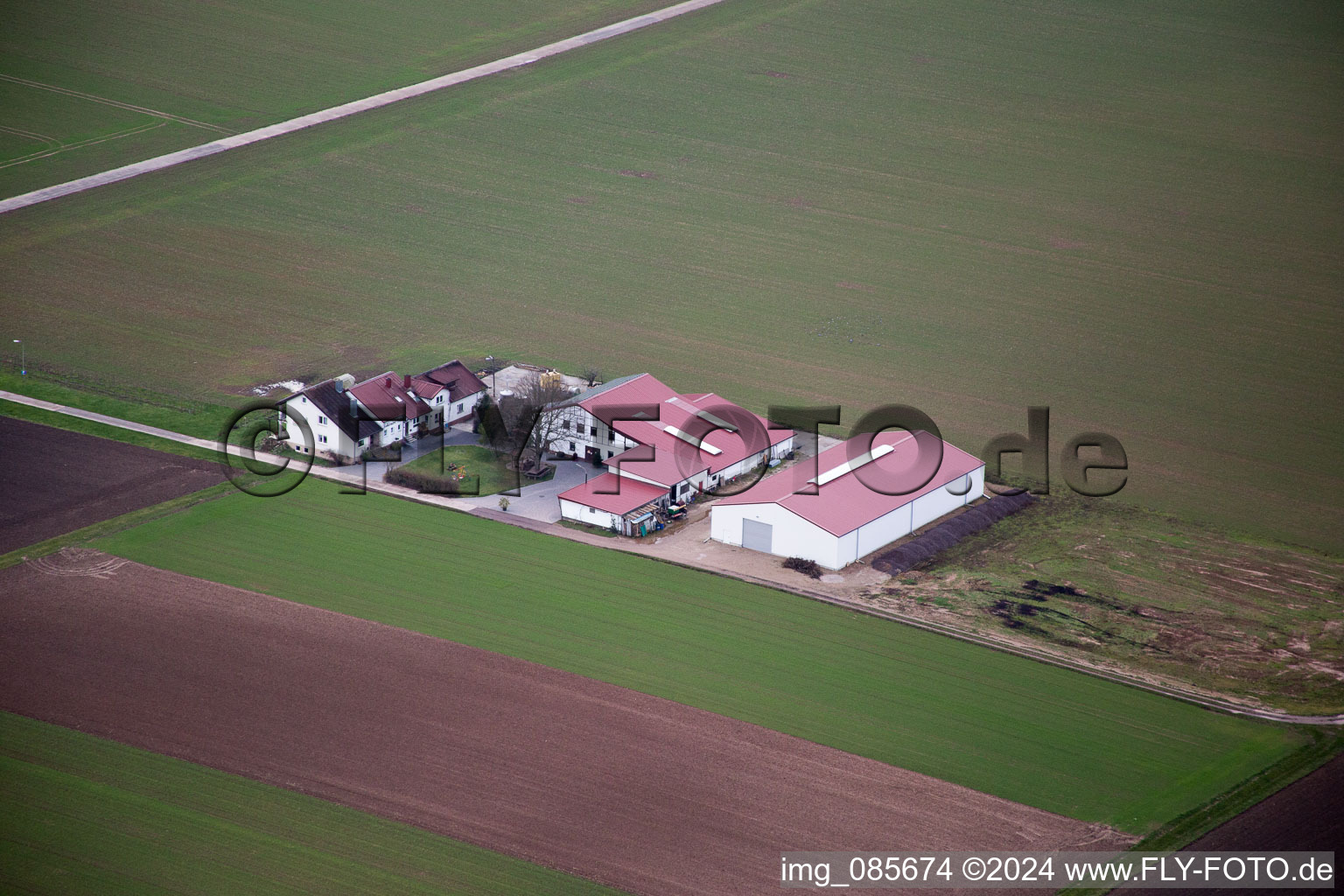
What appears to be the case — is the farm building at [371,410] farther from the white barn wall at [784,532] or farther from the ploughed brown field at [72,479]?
the white barn wall at [784,532]

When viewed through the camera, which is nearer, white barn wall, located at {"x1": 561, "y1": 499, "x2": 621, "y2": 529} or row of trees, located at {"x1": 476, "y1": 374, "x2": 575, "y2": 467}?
white barn wall, located at {"x1": 561, "y1": 499, "x2": 621, "y2": 529}

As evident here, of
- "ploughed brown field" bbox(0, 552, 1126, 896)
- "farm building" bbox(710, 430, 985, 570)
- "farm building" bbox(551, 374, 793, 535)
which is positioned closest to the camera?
"ploughed brown field" bbox(0, 552, 1126, 896)

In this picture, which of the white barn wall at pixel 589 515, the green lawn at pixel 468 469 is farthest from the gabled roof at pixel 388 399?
the white barn wall at pixel 589 515

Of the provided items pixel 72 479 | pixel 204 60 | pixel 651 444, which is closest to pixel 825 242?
pixel 651 444

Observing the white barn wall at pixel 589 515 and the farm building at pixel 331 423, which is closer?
the white barn wall at pixel 589 515

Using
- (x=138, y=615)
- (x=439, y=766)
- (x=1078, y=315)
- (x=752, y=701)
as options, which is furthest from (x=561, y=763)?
(x=1078, y=315)

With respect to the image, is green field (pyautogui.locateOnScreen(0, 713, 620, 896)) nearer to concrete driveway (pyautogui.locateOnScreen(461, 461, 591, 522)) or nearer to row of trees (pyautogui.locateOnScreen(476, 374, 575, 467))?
concrete driveway (pyautogui.locateOnScreen(461, 461, 591, 522))

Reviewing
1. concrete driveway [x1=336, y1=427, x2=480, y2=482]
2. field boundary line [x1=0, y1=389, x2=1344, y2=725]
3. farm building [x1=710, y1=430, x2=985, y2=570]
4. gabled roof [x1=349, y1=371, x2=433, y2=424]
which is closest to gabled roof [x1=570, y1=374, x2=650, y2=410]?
concrete driveway [x1=336, y1=427, x2=480, y2=482]
